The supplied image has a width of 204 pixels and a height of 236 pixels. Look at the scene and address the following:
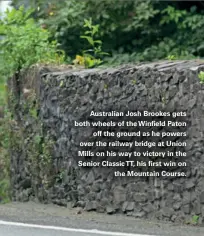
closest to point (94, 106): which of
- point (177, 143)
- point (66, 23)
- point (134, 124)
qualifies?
point (134, 124)

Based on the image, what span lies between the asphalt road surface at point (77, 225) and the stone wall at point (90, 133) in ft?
0.87

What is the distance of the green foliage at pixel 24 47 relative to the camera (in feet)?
37.2

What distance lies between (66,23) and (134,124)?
4.57m

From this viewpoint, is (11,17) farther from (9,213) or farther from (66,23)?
(9,213)

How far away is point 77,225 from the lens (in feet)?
27.6

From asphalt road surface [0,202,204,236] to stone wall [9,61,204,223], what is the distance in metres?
0.27

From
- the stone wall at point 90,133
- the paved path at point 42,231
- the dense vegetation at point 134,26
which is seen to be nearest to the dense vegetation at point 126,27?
the dense vegetation at point 134,26

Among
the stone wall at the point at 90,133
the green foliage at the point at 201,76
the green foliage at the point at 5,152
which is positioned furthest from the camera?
the green foliage at the point at 5,152

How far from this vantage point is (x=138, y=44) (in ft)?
45.4

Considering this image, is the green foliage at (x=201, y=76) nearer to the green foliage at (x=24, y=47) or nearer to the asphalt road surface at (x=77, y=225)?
the asphalt road surface at (x=77, y=225)

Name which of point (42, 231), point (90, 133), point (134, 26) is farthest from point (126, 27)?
point (42, 231)

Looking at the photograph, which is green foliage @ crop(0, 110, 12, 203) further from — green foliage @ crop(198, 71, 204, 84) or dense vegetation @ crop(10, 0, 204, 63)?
green foliage @ crop(198, 71, 204, 84)

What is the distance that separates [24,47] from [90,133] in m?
2.08

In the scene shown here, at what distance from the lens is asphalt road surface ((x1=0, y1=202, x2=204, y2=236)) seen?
26.0ft
